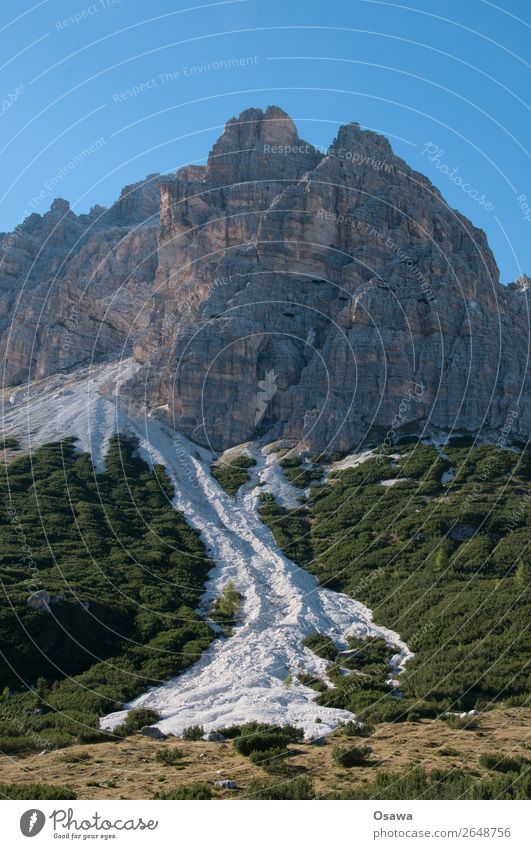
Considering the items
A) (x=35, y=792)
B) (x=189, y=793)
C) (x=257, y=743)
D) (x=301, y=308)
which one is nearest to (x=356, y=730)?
(x=257, y=743)

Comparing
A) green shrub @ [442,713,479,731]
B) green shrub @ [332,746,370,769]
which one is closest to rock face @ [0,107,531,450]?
green shrub @ [442,713,479,731]

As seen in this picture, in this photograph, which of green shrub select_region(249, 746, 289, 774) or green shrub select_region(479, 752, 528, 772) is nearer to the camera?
green shrub select_region(479, 752, 528, 772)

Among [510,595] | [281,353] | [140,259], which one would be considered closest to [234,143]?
[140,259]

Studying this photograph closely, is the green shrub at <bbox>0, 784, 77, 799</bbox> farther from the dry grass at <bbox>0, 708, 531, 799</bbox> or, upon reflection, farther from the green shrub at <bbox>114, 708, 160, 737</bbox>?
the green shrub at <bbox>114, 708, 160, 737</bbox>

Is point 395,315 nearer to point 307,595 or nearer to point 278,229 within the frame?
point 278,229

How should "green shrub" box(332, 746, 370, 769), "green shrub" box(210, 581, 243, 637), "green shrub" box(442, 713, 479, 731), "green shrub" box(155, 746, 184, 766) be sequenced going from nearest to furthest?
"green shrub" box(332, 746, 370, 769)
"green shrub" box(155, 746, 184, 766)
"green shrub" box(442, 713, 479, 731)
"green shrub" box(210, 581, 243, 637)

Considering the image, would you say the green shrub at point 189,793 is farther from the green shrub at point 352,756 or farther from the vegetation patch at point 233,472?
the vegetation patch at point 233,472

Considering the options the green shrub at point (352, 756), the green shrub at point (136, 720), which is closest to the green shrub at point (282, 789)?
the green shrub at point (352, 756)

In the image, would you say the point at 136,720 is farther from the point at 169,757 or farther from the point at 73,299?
the point at 73,299
